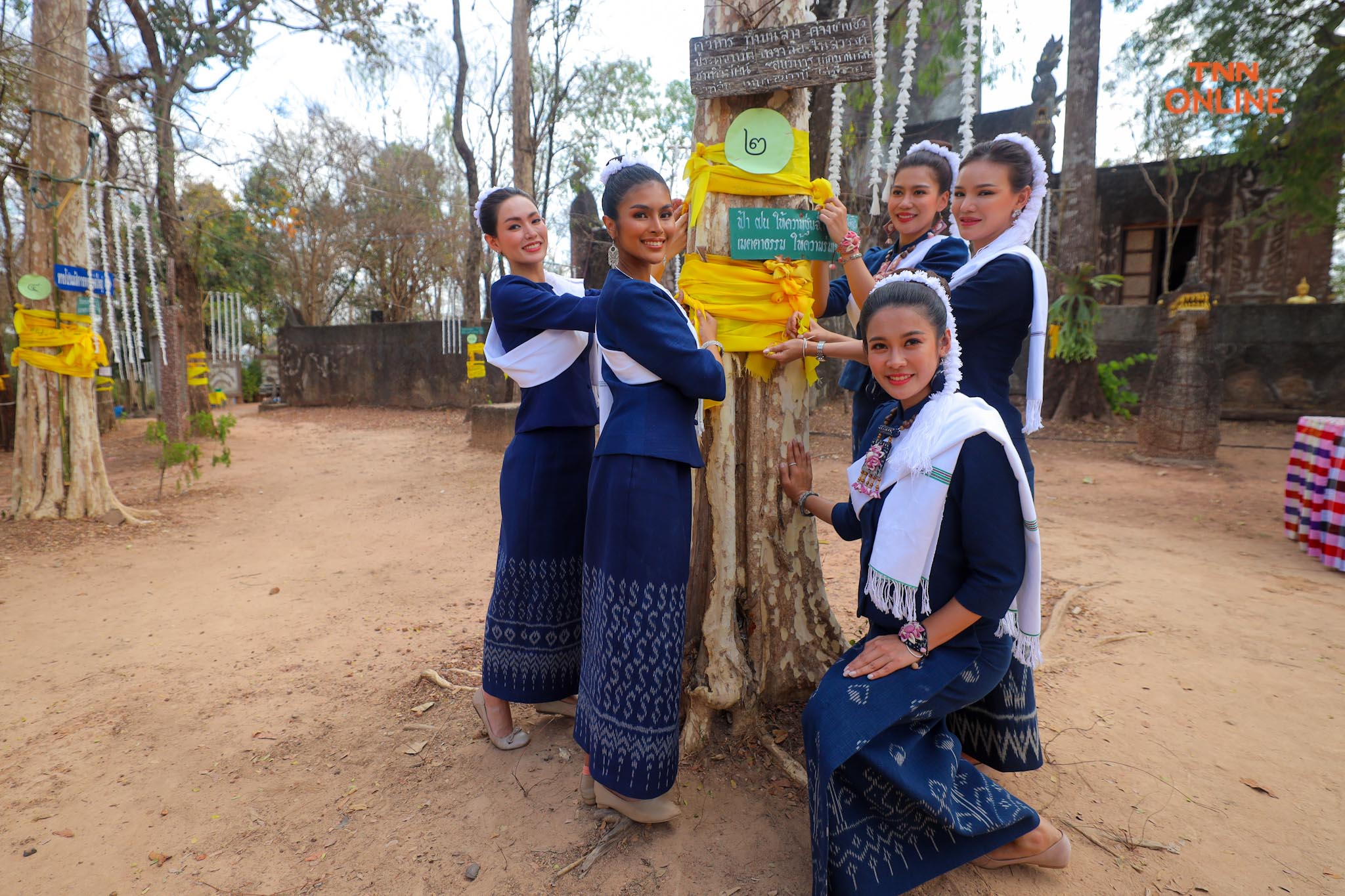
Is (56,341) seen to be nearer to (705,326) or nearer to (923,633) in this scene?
(705,326)

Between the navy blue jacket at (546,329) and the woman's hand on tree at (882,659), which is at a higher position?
the navy blue jacket at (546,329)

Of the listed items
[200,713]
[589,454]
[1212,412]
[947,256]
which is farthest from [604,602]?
[1212,412]

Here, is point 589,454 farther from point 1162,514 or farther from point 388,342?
point 388,342

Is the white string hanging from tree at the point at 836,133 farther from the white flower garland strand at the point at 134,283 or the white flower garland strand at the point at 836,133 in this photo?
the white flower garland strand at the point at 134,283

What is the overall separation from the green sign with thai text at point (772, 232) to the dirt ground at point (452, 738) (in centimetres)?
161

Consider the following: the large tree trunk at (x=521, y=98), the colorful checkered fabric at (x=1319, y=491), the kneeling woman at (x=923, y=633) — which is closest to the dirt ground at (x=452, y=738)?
the colorful checkered fabric at (x=1319, y=491)

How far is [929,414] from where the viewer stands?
1766 mm

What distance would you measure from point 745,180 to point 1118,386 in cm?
1050

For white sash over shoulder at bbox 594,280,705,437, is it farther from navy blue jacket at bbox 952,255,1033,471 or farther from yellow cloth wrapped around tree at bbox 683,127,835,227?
navy blue jacket at bbox 952,255,1033,471

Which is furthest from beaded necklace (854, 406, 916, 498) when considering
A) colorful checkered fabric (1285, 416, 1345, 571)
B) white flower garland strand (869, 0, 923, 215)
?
colorful checkered fabric (1285, 416, 1345, 571)

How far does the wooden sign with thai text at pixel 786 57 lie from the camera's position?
2141 mm

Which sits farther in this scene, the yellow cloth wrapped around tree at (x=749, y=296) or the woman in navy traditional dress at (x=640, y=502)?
the yellow cloth wrapped around tree at (x=749, y=296)

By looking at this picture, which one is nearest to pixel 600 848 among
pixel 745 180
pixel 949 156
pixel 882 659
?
pixel 882 659

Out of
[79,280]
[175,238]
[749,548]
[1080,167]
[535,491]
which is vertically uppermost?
[1080,167]
